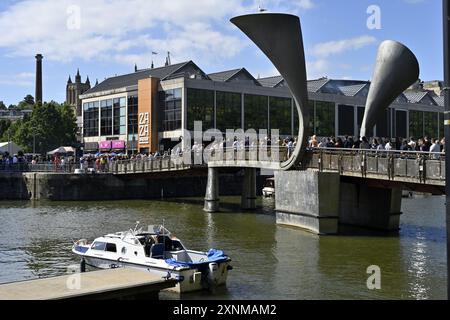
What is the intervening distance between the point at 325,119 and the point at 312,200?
6835 cm

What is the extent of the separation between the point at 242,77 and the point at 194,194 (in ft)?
107

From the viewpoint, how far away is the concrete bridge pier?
115 ft

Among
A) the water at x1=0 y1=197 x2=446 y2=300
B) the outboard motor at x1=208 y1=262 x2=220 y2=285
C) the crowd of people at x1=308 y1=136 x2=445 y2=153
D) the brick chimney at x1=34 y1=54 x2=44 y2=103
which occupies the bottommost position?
the water at x1=0 y1=197 x2=446 y2=300

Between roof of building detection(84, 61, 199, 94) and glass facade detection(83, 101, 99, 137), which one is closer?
roof of building detection(84, 61, 199, 94)

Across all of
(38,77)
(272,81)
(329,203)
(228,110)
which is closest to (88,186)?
(228,110)

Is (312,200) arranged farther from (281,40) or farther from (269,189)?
(269,189)

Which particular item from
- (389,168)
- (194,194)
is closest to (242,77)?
(194,194)

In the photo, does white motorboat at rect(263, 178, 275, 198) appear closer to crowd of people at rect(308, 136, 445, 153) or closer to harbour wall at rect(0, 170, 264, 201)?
harbour wall at rect(0, 170, 264, 201)

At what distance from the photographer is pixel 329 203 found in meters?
35.2

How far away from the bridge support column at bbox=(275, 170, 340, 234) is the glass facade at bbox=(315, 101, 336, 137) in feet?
209

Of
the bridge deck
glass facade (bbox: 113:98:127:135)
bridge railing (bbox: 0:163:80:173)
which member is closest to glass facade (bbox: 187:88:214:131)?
glass facade (bbox: 113:98:127:135)

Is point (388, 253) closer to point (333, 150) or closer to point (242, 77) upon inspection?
point (333, 150)

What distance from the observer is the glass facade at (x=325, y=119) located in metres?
101

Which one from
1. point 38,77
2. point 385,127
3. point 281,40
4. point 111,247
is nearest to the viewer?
point 111,247
